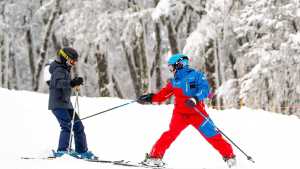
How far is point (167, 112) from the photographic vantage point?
47.9ft

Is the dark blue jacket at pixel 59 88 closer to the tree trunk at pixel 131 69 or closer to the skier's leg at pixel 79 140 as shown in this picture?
the skier's leg at pixel 79 140

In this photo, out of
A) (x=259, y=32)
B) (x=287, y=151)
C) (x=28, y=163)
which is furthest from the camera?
(x=259, y=32)

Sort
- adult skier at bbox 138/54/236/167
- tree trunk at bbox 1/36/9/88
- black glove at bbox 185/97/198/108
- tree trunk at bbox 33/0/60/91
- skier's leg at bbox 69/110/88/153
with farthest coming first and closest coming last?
tree trunk at bbox 1/36/9/88
tree trunk at bbox 33/0/60/91
skier's leg at bbox 69/110/88/153
adult skier at bbox 138/54/236/167
black glove at bbox 185/97/198/108

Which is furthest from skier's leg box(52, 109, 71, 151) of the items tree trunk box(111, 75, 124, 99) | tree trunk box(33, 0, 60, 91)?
tree trunk box(111, 75, 124, 99)

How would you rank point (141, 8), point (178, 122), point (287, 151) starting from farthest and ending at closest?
point (141, 8), point (287, 151), point (178, 122)

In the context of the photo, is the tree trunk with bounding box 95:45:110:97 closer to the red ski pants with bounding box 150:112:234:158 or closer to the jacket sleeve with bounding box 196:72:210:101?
the red ski pants with bounding box 150:112:234:158

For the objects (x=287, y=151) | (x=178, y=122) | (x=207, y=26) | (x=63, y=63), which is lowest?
(x=287, y=151)

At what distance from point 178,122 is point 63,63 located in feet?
6.75

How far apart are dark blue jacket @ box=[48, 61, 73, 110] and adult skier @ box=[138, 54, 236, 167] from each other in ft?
5.27

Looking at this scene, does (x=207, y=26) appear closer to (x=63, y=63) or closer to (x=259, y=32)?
(x=259, y=32)

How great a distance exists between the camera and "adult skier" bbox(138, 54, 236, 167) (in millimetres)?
8438

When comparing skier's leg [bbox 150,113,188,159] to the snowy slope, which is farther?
the snowy slope

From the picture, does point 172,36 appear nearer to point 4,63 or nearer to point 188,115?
point 4,63

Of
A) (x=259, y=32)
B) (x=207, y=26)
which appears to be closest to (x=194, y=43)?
(x=207, y=26)
